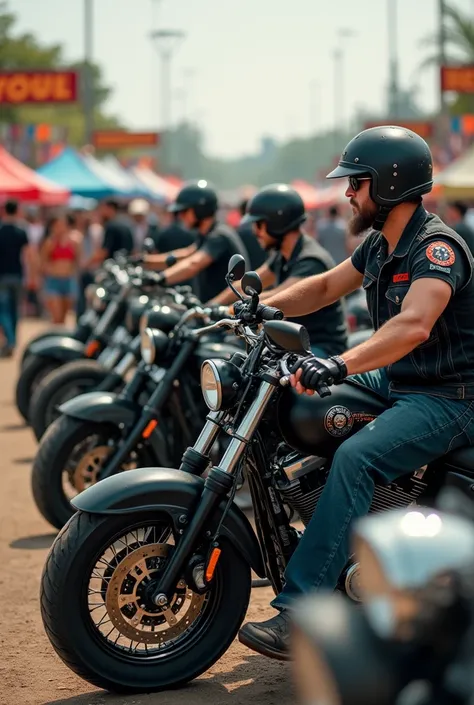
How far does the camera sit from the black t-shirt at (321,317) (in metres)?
6.76

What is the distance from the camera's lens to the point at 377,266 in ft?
15.2

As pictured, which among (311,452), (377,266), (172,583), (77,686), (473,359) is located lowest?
(77,686)

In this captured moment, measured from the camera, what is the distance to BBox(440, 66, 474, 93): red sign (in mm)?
26391

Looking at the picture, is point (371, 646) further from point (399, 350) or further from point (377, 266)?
point (377, 266)

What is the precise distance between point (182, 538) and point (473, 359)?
1.17 meters

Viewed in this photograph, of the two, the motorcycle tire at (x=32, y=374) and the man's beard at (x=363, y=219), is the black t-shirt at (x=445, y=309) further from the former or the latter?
the motorcycle tire at (x=32, y=374)

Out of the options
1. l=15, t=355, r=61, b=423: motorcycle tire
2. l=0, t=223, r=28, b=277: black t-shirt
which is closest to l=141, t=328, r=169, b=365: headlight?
l=15, t=355, r=61, b=423: motorcycle tire

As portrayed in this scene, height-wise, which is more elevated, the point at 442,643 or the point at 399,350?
the point at 399,350

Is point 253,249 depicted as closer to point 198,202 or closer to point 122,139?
point 198,202

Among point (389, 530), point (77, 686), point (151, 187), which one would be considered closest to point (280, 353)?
point (77, 686)

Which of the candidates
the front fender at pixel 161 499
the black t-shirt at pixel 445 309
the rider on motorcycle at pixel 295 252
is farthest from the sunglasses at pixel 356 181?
the rider on motorcycle at pixel 295 252

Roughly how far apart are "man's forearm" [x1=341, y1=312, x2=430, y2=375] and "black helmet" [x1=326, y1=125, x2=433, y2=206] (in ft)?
1.80

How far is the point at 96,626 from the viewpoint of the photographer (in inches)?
175

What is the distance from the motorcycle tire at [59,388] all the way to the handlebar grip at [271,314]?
4550mm
